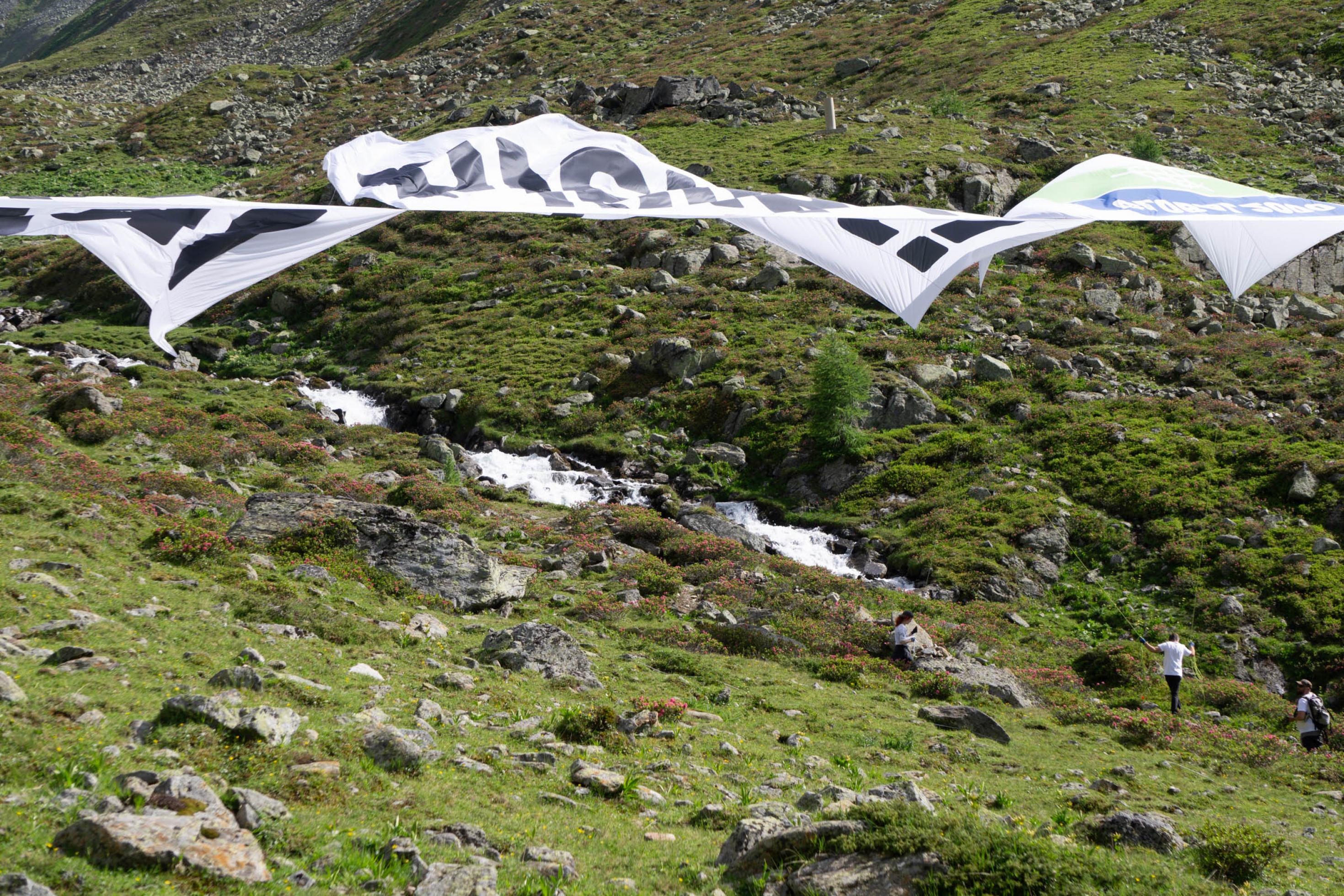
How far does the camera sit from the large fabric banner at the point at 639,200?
13.1 metres

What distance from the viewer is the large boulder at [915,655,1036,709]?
57.5ft

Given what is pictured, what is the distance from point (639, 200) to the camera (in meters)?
14.4

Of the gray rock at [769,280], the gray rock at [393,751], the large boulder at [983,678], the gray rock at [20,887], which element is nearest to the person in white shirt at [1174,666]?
the large boulder at [983,678]

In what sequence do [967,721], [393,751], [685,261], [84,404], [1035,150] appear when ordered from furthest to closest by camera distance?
[1035,150] < [685,261] < [84,404] < [967,721] < [393,751]

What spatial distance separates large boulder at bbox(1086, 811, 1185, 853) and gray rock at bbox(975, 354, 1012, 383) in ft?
83.0

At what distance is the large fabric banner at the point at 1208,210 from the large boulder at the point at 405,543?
39.1 feet

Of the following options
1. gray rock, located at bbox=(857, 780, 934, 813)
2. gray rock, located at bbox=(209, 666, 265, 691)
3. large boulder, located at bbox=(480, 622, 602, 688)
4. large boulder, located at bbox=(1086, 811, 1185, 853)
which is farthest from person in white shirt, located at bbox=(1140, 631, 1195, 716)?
gray rock, located at bbox=(209, 666, 265, 691)

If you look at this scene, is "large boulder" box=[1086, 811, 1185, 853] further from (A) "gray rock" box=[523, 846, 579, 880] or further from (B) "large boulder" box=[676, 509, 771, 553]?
(B) "large boulder" box=[676, 509, 771, 553]

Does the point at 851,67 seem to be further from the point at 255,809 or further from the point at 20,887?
the point at 20,887

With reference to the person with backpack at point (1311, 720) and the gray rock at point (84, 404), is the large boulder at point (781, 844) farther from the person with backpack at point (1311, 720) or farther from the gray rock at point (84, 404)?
the gray rock at point (84, 404)

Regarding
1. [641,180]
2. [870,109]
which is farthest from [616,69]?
[641,180]

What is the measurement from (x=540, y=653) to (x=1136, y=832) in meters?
8.87

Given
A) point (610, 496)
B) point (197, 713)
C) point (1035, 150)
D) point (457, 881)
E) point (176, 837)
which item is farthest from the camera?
point (1035, 150)

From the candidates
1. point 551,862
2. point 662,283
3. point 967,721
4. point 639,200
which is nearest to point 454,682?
point 551,862
